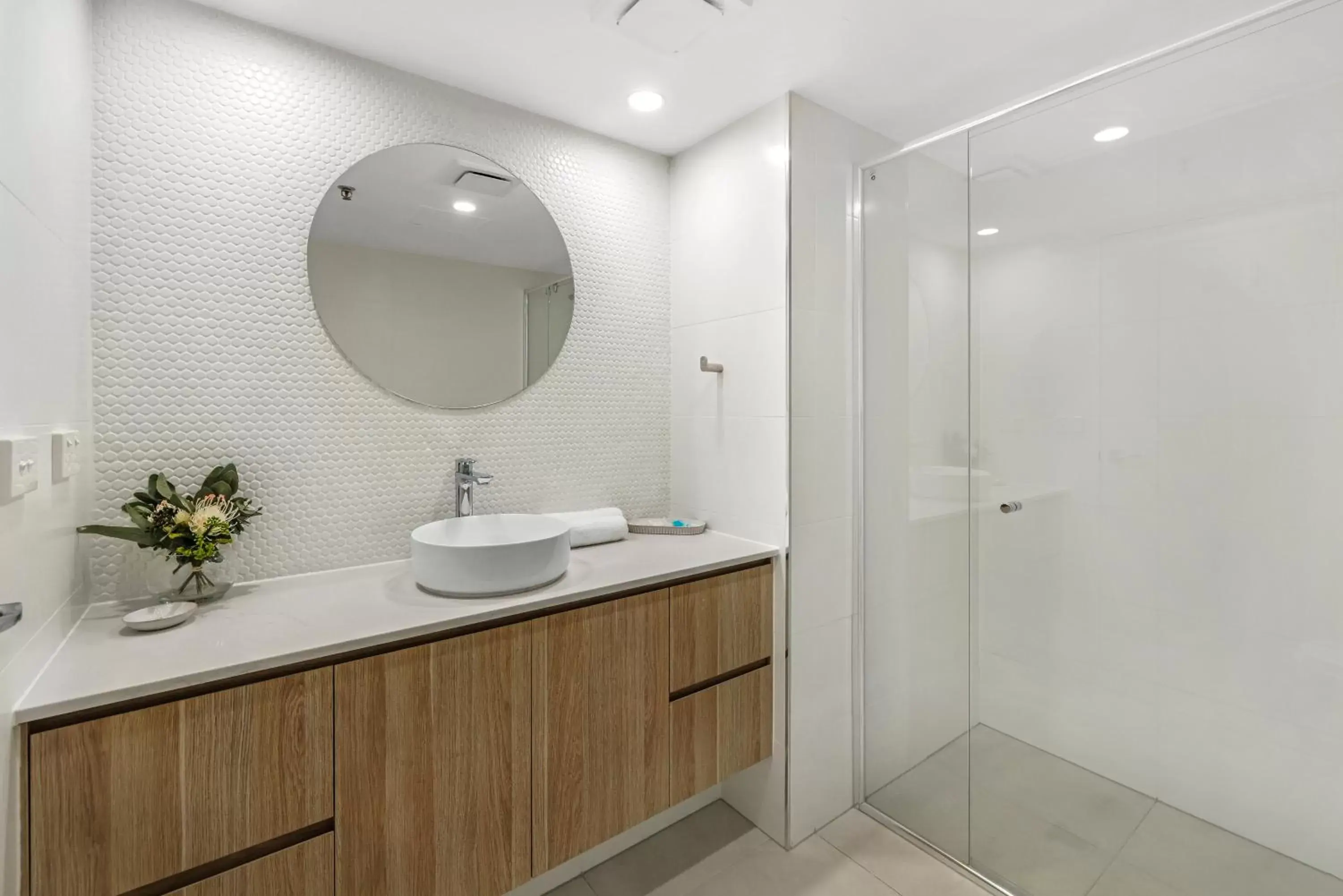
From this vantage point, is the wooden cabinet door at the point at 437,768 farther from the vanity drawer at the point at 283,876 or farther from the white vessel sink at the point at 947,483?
the white vessel sink at the point at 947,483

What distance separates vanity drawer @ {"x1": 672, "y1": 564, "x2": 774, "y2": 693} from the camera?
162 centimetres

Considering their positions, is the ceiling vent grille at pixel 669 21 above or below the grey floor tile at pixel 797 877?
above

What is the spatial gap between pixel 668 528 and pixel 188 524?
1.28m

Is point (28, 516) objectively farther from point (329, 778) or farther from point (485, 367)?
point (485, 367)

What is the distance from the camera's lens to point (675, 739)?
1618 mm

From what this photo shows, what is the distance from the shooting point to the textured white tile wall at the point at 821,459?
1.81 m

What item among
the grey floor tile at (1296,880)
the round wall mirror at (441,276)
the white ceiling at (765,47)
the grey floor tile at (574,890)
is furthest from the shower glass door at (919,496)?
the round wall mirror at (441,276)

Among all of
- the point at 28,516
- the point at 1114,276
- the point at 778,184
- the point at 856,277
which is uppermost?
the point at 778,184

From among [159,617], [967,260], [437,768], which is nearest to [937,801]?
[437,768]

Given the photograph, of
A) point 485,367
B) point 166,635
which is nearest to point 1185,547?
point 485,367

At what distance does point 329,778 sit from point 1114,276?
2.11 metres

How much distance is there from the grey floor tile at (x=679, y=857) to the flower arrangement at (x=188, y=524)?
1324 millimetres

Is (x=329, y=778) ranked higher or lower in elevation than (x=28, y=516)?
lower

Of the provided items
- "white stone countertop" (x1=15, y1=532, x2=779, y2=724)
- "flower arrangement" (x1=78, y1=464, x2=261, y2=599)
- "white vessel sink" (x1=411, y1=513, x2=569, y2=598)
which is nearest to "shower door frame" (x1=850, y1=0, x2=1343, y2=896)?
"white stone countertop" (x1=15, y1=532, x2=779, y2=724)
